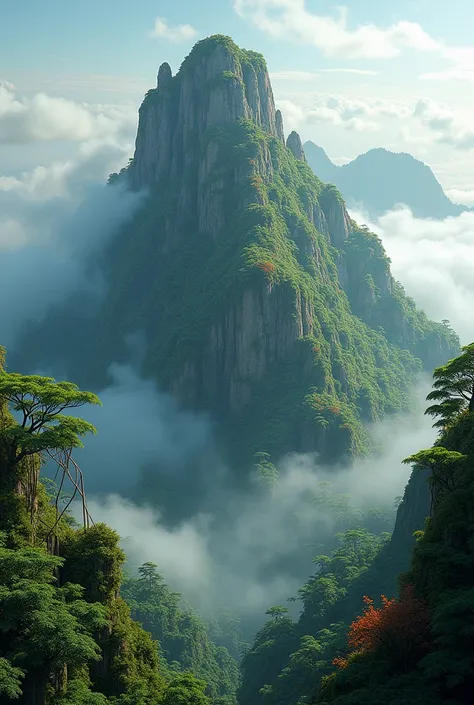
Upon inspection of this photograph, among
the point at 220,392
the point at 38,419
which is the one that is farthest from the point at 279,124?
the point at 38,419

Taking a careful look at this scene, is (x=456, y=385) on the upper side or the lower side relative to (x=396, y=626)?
upper

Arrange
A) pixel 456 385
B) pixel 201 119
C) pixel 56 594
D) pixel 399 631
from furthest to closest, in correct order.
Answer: pixel 201 119 → pixel 456 385 → pixel 56 594 → pixel 399 631

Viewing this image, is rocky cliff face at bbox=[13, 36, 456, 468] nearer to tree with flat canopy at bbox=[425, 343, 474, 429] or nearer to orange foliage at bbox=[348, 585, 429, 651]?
tree with flat canopy at bbox=[425, 343, 474, 429]

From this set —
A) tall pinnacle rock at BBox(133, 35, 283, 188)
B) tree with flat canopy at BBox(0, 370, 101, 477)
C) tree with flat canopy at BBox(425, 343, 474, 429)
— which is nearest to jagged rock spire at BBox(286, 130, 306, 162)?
tall pinnacle rock at BBox(133, 35, 283, 188)

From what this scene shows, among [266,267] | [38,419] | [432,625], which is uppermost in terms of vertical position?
[266,267]

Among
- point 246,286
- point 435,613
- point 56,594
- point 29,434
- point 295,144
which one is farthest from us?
point 295,144

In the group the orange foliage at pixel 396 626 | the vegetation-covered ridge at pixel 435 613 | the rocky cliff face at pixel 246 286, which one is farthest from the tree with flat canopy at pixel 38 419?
the rocky cliff face at pixel 246 286

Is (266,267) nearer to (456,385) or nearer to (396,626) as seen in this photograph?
(456,385)
